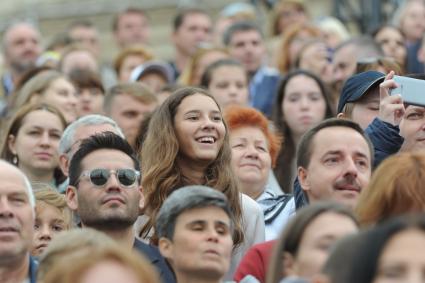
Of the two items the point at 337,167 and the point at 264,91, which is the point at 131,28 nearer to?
the point at 264,91

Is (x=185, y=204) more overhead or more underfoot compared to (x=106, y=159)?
more underfoot

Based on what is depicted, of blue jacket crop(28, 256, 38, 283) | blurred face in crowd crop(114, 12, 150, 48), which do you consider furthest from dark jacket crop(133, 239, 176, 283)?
blurred face in crowd crop(114, 12, 150, 48)

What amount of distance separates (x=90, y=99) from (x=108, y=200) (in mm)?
5760

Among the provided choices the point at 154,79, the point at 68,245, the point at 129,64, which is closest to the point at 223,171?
the point at 68,245

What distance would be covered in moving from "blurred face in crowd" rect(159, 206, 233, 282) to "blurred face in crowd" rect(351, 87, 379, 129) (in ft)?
9.13

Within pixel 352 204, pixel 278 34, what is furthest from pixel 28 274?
pixel 278 34

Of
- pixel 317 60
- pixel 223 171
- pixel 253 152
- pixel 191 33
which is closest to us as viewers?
pixel 223 171

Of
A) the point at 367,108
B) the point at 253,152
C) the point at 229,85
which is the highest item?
the point at 229,85

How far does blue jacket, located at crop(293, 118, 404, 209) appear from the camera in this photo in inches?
491

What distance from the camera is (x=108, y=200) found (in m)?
11.8

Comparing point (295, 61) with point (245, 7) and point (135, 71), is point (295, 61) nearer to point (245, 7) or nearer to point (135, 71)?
point (135, 71)

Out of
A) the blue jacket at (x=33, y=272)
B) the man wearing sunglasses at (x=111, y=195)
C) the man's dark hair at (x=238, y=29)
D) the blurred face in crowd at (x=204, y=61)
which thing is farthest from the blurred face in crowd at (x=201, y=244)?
the man's dark hair at (x=238, y=29)

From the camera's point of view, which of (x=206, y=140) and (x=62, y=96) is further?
(x=62, y=96)

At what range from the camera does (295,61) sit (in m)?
18.5
